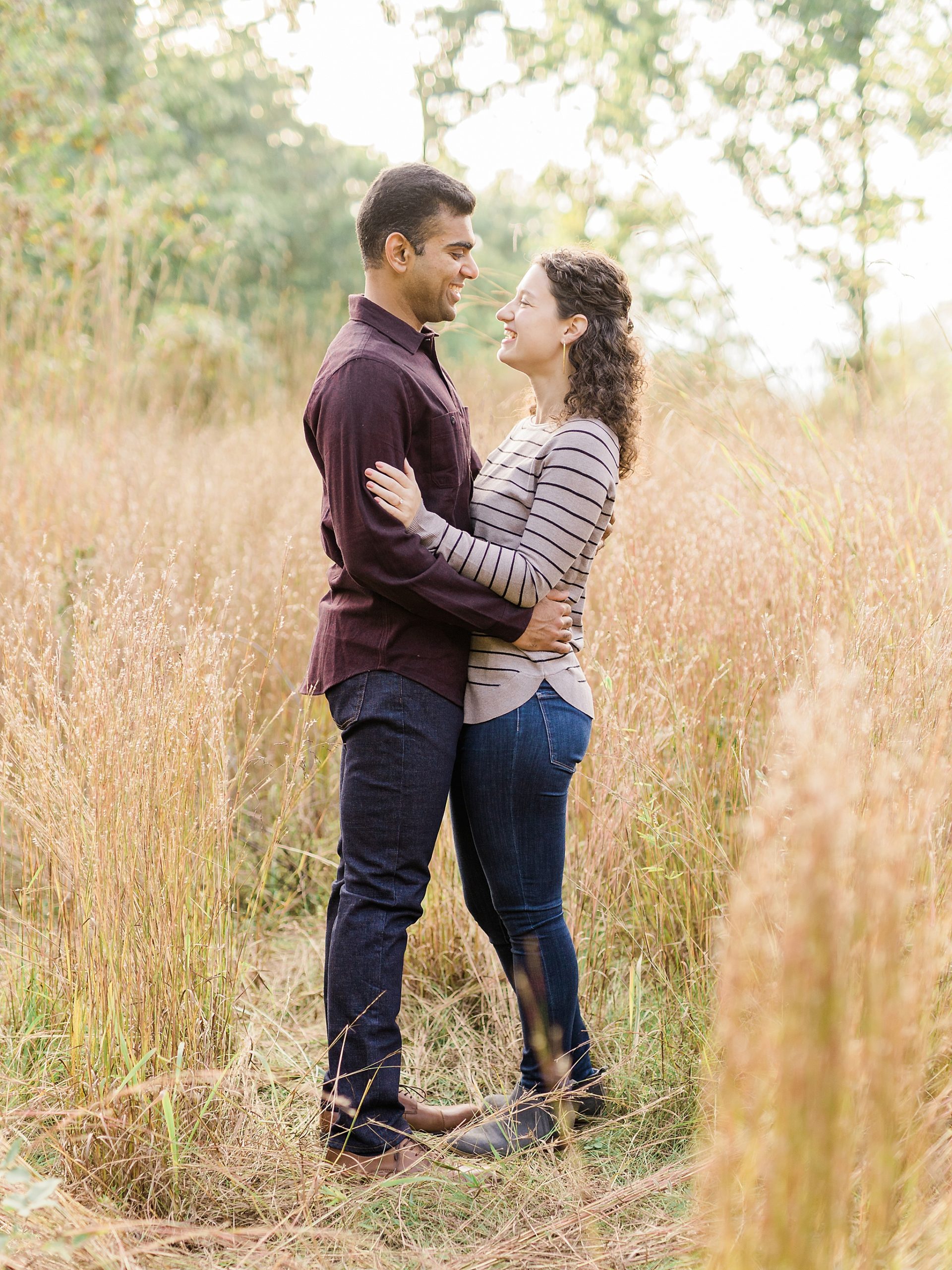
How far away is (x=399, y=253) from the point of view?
6.78 ft

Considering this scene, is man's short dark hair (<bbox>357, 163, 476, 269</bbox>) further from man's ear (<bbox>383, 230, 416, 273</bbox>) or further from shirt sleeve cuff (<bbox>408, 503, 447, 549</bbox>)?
shirt sleeve cuff (<bbox>408, 503, 447, 549</bbox>)

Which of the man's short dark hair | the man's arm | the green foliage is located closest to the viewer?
the man's arm

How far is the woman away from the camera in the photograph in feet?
6.64

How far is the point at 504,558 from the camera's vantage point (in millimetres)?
1988

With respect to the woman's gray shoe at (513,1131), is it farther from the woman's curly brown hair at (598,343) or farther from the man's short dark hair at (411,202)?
the man's short dark hair at (411,202)

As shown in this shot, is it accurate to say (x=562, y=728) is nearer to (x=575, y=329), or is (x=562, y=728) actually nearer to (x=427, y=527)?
(x=427, y=527)

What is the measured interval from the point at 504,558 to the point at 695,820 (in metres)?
0.79

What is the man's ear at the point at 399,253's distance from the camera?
6.73 ft

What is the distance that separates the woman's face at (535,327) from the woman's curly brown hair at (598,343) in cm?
2

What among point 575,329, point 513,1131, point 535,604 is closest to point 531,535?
point 535,604

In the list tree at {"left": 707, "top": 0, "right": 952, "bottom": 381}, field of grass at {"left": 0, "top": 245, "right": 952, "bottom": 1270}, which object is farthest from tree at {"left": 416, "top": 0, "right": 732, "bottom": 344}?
field of grass at {"left": 0, "top": 245, "right": 952, "bottom": 1270}

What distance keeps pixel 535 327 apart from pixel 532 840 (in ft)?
3.38

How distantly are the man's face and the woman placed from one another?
13 cm

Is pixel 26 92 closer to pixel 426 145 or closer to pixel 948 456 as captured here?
pixel 426 145
